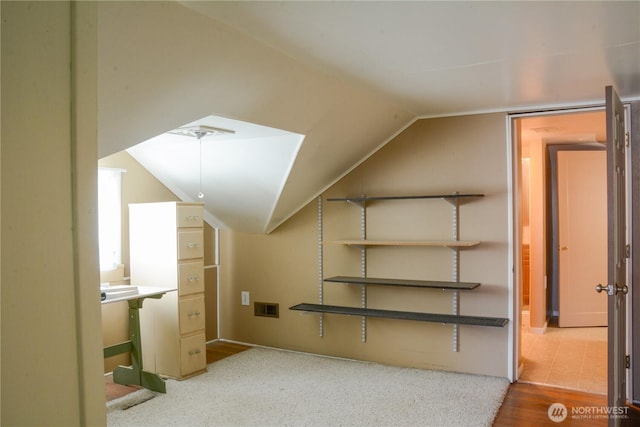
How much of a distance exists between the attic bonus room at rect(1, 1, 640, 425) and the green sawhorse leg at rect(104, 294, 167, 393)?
0.01 m

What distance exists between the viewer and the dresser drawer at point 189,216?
12.9 ft

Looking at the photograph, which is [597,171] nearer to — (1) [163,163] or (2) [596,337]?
(2) [596,337]

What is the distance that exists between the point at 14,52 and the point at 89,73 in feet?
0.67

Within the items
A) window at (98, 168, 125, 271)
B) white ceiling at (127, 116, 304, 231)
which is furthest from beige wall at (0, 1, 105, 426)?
window at (98, 168, 125, 271)

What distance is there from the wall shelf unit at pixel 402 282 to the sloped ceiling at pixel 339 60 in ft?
2.47

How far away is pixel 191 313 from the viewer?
3.99 m

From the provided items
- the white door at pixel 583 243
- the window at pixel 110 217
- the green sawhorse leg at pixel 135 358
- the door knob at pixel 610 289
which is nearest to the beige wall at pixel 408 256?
the door knob at pixel 610 289

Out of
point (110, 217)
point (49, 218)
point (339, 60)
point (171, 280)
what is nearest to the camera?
point (49, 218)

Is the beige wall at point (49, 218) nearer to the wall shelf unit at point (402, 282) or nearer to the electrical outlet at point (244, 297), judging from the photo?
the wall shelf unit at point (402, 282)

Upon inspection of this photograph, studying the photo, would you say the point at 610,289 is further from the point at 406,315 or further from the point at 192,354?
the point at 192,354

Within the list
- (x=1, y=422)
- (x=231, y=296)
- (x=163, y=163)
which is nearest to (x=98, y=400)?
(x=1, y=422)

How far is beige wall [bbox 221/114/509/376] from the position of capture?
3.90m

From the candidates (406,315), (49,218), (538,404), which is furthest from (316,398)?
(49,218)

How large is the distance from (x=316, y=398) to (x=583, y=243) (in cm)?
355
